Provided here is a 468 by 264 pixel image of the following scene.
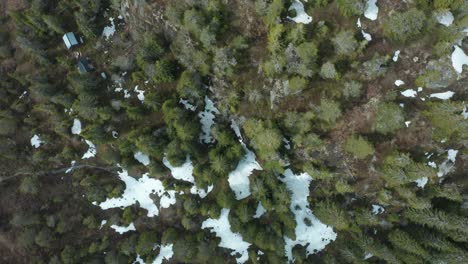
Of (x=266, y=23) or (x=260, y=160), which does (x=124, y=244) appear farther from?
(x=266, y=23)

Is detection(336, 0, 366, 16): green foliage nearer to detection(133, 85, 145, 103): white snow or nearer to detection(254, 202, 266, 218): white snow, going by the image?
detection(254, 202, 266, 218): white snow

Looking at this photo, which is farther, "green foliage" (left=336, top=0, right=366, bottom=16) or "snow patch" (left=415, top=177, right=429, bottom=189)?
"snow patch" (left=415, top=177, right=429, bottom=189)

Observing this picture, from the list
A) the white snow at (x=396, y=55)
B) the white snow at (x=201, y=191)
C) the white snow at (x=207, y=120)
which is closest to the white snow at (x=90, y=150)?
the white snow at (x=201, y=191)

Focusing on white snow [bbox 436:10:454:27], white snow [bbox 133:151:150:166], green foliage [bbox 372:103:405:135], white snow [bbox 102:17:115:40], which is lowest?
green foliage [bbox 372:103:405:135]

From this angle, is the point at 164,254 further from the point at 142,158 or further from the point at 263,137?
the point at 263,137

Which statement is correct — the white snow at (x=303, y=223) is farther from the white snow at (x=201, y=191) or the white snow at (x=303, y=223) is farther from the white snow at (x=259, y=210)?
the white snow at (x=201, y=191)

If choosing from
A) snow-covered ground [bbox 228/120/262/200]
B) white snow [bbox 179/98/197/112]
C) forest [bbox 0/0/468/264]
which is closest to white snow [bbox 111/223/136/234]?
forest [bbox 0/0/468/264]
